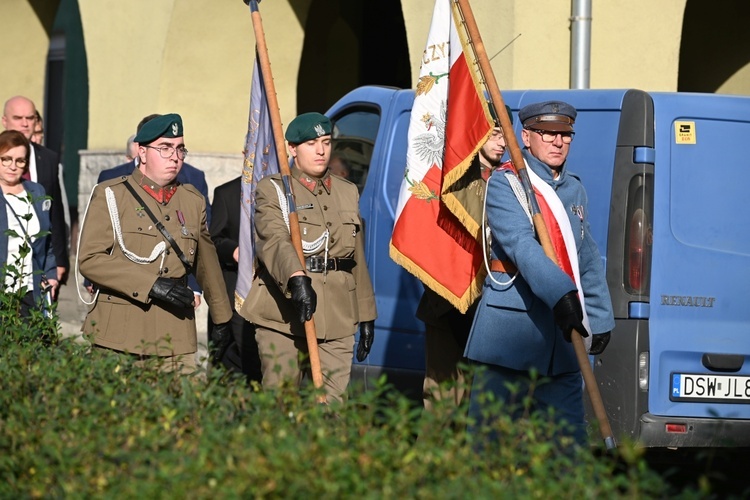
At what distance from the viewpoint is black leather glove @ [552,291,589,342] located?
551 centimetres

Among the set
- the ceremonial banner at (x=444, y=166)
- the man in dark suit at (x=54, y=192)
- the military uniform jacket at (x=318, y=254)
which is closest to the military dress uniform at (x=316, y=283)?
the military uniform jacket at (x=318, y=254)

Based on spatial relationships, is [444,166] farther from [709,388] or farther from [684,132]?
[709,388]

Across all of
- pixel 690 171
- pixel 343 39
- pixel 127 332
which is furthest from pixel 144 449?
pixel 343 39

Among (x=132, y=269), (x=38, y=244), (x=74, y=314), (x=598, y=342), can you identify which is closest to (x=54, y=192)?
(x=38, y=244)

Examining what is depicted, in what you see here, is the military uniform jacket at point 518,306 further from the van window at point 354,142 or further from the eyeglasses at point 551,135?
the van window at point 354,142

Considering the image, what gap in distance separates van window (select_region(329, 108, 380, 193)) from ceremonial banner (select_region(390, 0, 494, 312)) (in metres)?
1.64

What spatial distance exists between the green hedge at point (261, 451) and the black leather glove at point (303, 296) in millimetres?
1234

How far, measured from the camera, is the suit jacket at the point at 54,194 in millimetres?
8922

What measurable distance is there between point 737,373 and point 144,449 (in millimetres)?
3750

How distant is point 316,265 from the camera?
6789 mm

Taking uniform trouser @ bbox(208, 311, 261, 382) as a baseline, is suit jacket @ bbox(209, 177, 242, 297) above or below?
above

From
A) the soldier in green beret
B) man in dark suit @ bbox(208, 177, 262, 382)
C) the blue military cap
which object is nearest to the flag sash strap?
the blue military cap

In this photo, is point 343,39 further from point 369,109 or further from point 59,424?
point 59,424

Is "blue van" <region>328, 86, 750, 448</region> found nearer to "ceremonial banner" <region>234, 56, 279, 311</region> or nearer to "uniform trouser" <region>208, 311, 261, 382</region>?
"ceremonial banner" <region>234, 56, 279, 311</region>
